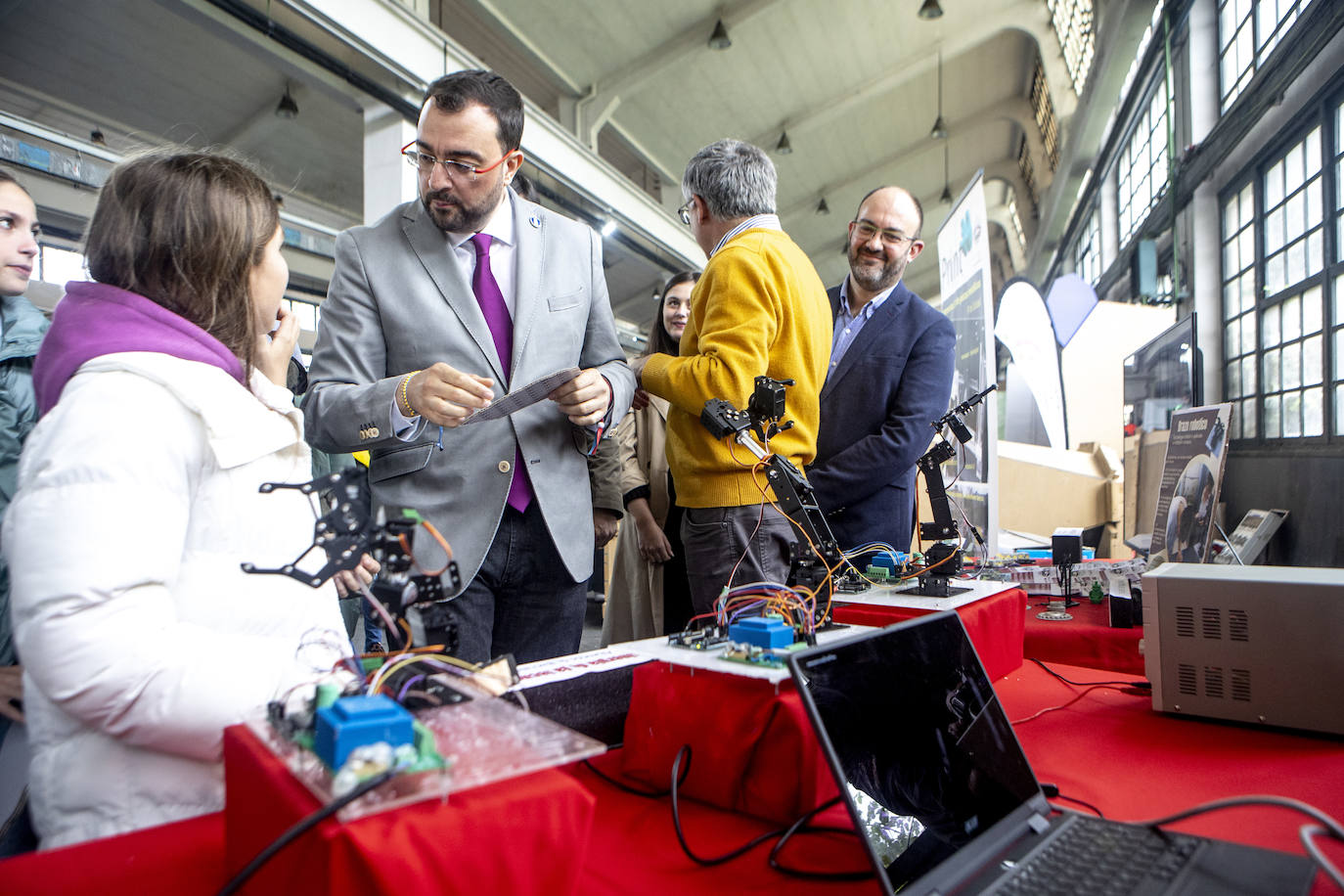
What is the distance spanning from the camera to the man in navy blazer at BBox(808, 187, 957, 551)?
189 centimetres

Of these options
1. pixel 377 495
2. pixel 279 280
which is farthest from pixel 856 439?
pixel 279 280

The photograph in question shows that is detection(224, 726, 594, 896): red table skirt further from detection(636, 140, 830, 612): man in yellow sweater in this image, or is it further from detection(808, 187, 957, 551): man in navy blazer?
Answer: detection(808, 187, 957, 551): man in navy blazer

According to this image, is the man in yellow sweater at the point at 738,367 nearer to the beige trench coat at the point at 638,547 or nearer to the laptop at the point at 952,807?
the beige trench coat at the point at 638,547

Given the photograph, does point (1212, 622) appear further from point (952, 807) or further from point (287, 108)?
point (287, 108)

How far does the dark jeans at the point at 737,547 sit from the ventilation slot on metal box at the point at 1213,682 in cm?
66

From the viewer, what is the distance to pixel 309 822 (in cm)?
45

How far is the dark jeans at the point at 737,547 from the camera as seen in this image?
58.8 inches

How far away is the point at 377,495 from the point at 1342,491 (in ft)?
13.4

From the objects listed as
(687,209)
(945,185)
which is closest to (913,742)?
(687,209)

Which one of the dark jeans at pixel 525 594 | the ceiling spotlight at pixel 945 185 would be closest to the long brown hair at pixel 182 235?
the dark jeans at pixel 525 594

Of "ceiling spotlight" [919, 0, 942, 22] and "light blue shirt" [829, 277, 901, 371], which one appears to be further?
"ceiling spotlight" [919, 0, 942, 22]

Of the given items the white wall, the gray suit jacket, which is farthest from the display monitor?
the gray suit jacket

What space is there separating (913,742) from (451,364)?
948 millimetres

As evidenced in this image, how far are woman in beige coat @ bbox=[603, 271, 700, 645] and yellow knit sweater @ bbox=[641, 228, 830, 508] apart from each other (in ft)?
1.55
